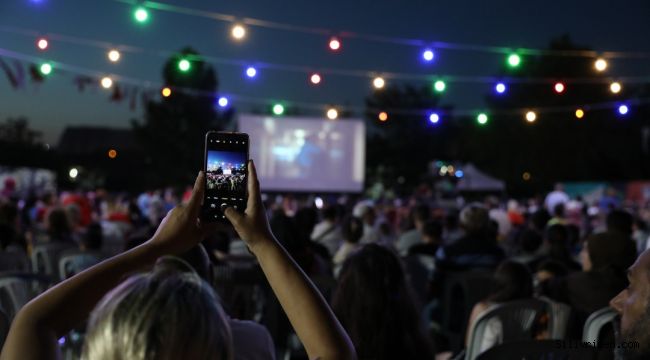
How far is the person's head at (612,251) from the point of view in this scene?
462cm

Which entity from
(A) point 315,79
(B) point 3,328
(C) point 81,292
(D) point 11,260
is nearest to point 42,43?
(A) point 315,79

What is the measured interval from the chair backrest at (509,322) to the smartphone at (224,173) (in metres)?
2.58

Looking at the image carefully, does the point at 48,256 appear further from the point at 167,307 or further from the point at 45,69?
the point at 167,307

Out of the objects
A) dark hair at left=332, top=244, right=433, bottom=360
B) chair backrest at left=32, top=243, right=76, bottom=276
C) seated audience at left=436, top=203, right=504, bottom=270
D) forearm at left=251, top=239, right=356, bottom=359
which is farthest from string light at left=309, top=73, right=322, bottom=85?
forearm at left=251, top=239, right=356, bottom=359

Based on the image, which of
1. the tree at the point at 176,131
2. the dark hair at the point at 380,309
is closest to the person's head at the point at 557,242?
the dark hair at the point at 380,309

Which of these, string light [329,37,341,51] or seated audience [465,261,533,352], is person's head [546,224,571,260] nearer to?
seated audience [465,261,533,352]

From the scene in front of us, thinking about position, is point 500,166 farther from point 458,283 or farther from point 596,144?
point 458,283

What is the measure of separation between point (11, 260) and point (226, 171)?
5.09 metres

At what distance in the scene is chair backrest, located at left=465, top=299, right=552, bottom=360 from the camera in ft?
13.5

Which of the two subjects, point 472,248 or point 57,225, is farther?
point 57,225

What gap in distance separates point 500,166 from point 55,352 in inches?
1741

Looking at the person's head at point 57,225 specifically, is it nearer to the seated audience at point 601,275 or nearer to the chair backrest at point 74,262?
the chair backrest at point 74,262

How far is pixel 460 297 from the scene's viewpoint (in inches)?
246

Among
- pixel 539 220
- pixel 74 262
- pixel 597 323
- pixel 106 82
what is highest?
pixel 106 82
